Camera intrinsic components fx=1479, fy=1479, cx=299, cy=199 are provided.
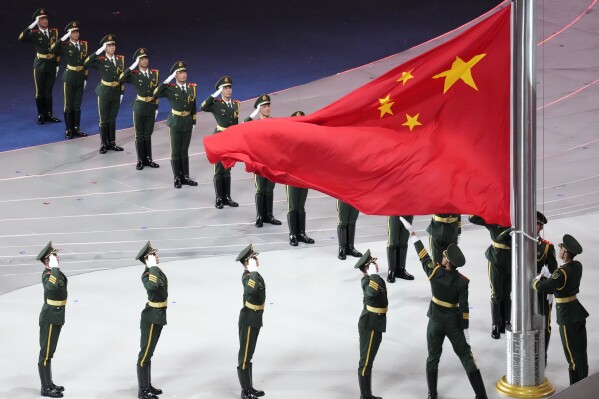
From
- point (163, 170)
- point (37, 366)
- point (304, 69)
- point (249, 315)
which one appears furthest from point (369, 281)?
point (304, 69)

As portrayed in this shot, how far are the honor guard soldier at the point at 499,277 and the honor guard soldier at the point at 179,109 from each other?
5.47 m

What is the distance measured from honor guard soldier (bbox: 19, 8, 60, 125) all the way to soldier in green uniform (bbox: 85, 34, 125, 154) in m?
1.11

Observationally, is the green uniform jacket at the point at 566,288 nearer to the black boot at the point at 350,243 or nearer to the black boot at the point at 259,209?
the black boot at the point at 350,243

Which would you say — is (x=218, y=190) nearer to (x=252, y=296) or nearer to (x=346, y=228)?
(x=346, y=228)

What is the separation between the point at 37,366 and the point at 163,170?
6.19 metres

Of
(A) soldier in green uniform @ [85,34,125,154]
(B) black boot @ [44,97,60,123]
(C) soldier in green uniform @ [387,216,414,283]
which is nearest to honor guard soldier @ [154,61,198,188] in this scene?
(A) soldier in green uniform @ [85,34,125,154]

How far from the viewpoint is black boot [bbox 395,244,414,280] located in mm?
15891

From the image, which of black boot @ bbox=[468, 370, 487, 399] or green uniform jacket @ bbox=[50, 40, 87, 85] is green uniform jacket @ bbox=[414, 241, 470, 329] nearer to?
black boot @ bbox=[468, 370, 487, 399]

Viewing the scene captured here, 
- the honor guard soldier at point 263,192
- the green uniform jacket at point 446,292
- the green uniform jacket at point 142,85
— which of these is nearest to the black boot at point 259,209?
the honor guard soldier at point 263,192

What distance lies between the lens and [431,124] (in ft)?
39.7

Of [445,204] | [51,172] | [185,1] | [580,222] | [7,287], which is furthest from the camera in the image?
[185,1]

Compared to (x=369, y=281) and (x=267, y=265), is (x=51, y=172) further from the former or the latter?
(x=369, y=281)

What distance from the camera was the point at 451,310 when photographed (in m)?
12.8

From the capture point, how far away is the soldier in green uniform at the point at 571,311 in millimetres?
12781
